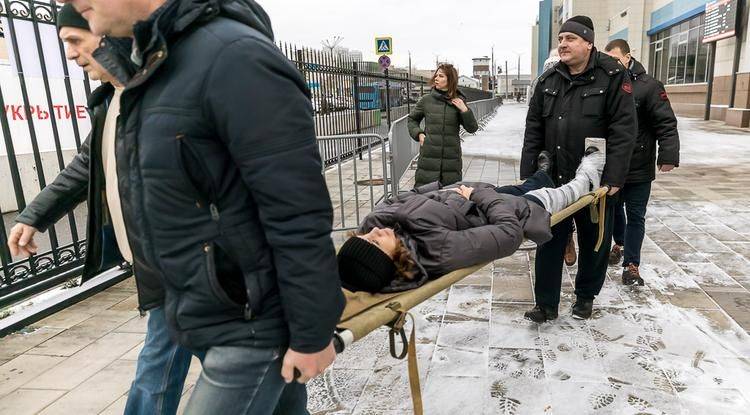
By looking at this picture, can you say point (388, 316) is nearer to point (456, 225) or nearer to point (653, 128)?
point (456, 225)

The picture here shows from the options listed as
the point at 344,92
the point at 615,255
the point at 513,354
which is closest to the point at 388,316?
the point at 513,354

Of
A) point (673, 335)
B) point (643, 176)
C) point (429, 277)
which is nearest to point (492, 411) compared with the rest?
point (429, 277)

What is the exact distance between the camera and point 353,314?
1.89m

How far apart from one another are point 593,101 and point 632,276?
1607 millimetres

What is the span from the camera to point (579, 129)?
11.3ft

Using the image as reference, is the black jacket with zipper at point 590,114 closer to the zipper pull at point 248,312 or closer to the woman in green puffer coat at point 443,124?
the woman in green puffer coat at point 443,124

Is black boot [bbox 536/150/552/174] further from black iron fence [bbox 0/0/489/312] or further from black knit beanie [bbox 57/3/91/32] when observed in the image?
black knit beanie [bbox 57/3/91/32]

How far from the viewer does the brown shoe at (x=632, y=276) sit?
13.7ft

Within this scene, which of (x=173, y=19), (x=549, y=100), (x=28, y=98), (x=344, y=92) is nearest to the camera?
(x=173, y=19)

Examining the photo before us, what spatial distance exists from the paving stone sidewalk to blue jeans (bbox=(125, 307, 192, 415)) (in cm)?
98

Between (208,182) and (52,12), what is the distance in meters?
3.98

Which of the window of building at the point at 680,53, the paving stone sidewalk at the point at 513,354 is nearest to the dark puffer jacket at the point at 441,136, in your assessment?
the paving stone sidewalk at the point at 513,354

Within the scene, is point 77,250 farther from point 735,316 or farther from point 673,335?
point 735,316

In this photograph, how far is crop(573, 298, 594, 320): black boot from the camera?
360 cm
